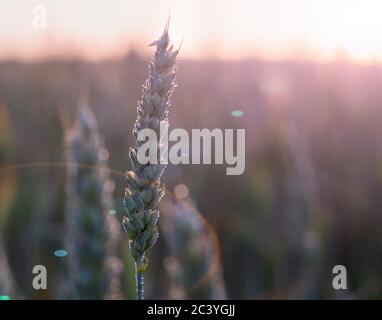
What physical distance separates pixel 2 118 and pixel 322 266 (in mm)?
2039

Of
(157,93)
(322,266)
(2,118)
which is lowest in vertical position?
(322,266)

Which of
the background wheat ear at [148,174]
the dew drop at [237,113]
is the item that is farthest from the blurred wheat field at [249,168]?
the background wheat ear at [148,174]

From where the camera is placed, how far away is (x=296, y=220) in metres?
2.65

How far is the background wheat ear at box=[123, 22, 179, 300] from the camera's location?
0.61 meters

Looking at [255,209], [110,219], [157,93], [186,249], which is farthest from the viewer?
[255,209]

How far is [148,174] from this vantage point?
633 millimetres

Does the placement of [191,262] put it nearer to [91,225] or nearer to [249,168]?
[91,225]

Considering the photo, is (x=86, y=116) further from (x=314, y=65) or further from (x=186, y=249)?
(x=314, y=65)

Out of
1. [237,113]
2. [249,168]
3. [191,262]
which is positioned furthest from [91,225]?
[237,113]

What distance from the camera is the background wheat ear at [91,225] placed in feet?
4.15

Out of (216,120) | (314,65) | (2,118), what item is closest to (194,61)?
(314,65)

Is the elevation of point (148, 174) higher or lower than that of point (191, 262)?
higher

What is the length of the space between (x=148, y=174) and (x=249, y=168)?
123 inches

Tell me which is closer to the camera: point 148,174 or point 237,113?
point 148,174
